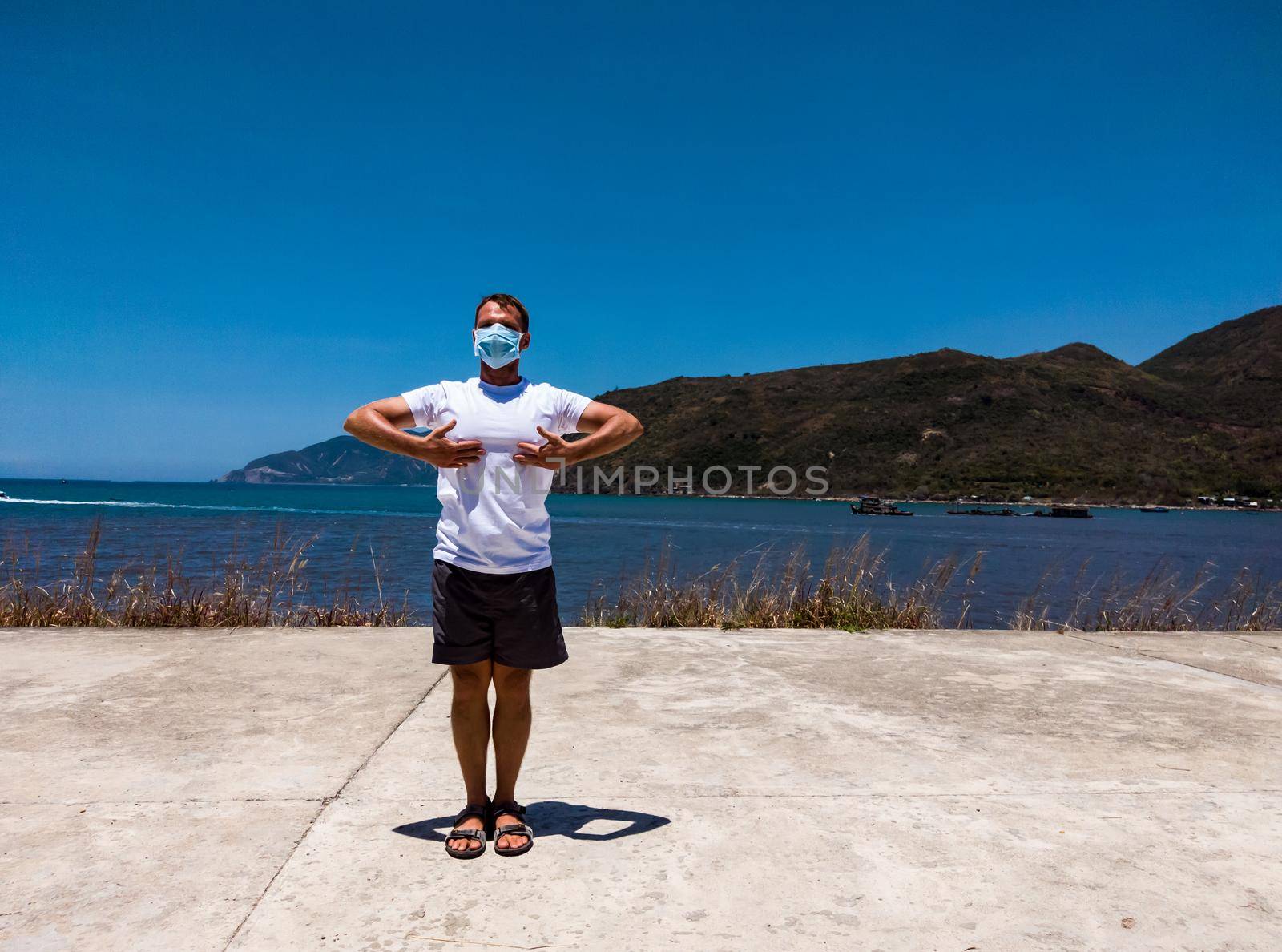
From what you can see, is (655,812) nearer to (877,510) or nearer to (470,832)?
(470,832)

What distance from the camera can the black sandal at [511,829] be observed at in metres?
2.38

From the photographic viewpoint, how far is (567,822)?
2.60 meters

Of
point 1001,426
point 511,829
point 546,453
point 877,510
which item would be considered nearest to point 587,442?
point 546,453

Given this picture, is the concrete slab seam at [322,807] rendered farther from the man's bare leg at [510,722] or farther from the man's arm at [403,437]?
the man's arm at [403,437]

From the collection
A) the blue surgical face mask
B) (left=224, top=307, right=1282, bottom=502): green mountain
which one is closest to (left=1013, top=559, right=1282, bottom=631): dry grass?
the blue surgical face mask

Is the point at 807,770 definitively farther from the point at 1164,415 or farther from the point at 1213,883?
the point at 1164,415

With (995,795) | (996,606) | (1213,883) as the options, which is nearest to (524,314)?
(995,795)

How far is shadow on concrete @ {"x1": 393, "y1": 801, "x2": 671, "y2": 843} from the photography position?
8.22 feet

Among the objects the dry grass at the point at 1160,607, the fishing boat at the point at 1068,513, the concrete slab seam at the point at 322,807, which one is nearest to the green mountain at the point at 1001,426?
the fishing boat at the point at 1068,513

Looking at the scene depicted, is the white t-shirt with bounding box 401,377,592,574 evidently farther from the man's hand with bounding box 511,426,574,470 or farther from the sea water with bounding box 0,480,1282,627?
the sea water with bounding box 0,480,1282,627

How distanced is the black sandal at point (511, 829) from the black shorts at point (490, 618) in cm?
46

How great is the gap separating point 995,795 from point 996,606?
15328 millimetres

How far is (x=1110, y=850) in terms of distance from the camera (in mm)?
2436

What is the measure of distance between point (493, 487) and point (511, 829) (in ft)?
3.36
